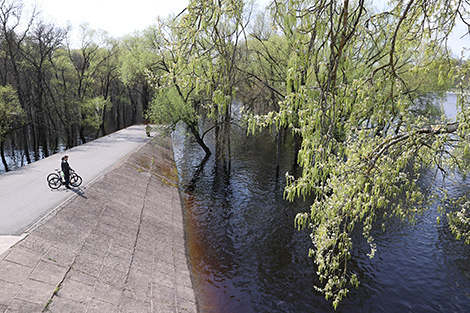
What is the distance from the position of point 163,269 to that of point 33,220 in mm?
5458

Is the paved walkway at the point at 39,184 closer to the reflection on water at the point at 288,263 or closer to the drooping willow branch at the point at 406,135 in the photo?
the reflection on water at the point at 288,263

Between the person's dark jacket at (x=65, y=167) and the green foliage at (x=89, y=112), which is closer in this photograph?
the person's dark jacket at (x=65, y=167)

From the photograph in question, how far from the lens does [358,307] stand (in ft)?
38.9

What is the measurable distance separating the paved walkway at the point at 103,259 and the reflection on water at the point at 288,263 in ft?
4.73

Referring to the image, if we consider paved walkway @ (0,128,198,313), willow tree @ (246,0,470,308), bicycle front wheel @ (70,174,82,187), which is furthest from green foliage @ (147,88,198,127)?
willow tree @ (246,0,470,308)

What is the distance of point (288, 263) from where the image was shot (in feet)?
48.8

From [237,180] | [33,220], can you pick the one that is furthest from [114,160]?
[33,220]

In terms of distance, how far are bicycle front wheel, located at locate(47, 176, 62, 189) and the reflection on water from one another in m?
7.52

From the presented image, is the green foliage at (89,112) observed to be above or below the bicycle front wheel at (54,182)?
above

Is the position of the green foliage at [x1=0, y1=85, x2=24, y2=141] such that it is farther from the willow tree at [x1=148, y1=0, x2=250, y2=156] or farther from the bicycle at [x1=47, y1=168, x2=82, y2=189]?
the willow tree at [x1=148, y1=0, x2=250, y2=156]

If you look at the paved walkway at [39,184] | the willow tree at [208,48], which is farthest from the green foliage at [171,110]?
the willow tree at [208,48]

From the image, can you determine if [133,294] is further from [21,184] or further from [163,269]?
[21,184]

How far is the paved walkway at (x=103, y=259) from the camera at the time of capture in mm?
8586

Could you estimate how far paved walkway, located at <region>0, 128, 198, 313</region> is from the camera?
859 centimetres
